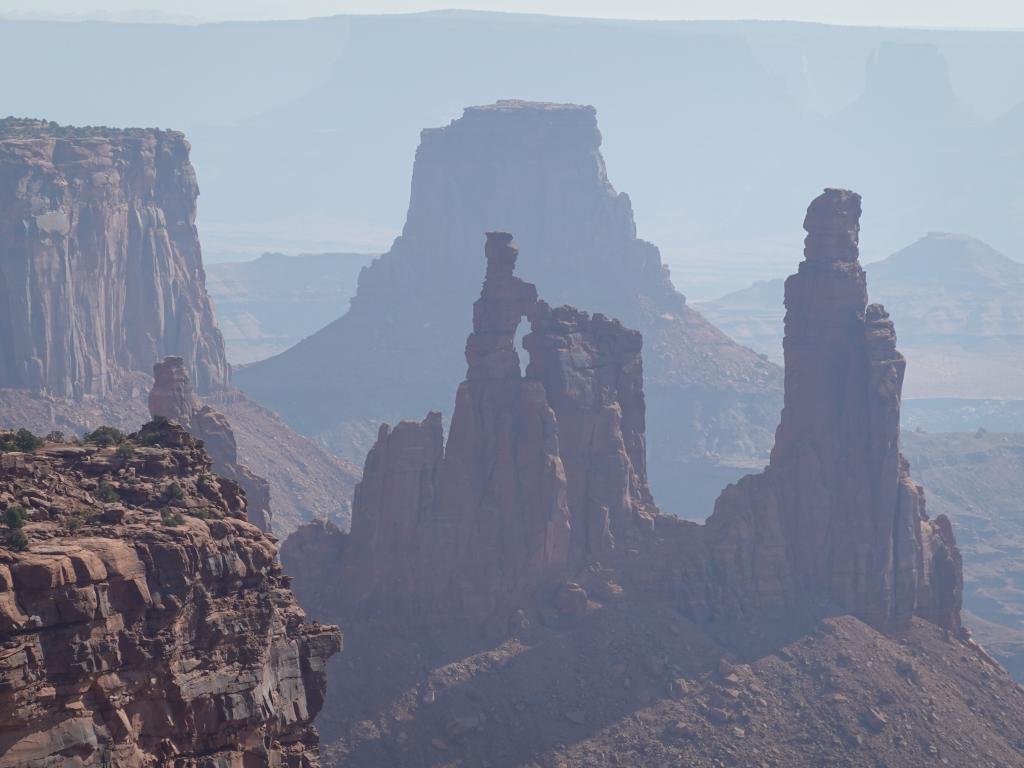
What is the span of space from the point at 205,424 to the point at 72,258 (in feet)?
198

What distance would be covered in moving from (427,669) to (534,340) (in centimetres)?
2363

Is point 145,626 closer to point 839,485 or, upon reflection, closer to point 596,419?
point 596,419

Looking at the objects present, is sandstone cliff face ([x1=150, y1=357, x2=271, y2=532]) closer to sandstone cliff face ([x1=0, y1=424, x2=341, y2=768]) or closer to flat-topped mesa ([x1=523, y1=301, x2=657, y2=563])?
flat-topped mesa ([x1=523, y1=301, x2=657, y2=563])

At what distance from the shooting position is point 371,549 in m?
123

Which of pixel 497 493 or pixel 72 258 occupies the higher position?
pixel 72 258

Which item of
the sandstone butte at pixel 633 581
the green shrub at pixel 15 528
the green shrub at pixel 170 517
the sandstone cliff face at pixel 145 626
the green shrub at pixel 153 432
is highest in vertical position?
the green shrub at pixel 153 432

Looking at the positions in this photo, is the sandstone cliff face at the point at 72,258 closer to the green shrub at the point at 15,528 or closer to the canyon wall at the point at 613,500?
the canyon wall at the point at 613,500

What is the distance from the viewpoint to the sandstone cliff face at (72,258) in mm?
180375

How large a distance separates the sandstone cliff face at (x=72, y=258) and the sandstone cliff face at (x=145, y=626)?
124 m

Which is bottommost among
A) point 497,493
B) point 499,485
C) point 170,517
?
point 497,493

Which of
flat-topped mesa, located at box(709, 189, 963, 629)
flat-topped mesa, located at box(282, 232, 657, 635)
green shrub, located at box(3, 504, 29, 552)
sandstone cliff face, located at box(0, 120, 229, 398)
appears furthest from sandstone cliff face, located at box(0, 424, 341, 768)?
sandstone cliff face, located at box(0, 120, 229, 398)

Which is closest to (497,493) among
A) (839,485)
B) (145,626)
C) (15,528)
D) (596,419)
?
(596,419)

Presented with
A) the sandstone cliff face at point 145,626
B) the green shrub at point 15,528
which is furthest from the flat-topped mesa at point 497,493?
the green shrub at point 15,528

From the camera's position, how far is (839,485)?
13238cm
